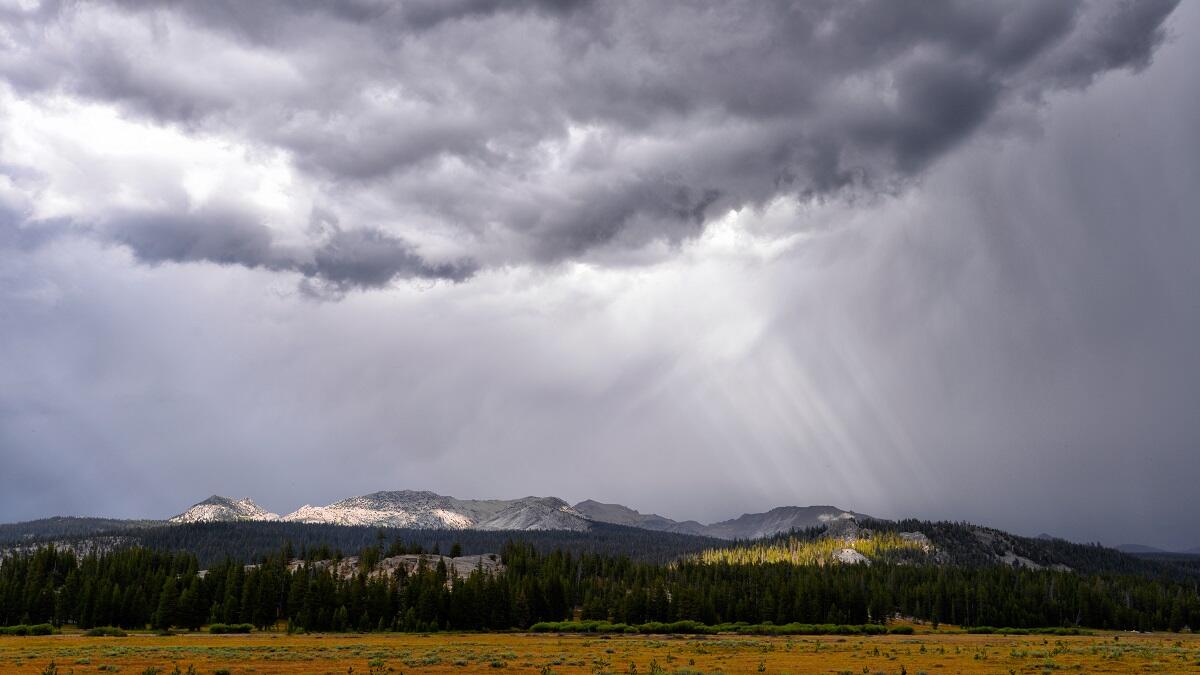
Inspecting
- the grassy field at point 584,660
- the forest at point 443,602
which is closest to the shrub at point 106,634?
the forest at point 443,602

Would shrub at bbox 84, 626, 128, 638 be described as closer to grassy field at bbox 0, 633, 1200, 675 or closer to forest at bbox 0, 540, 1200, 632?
forest at bbox 0, 540, 1200, 632

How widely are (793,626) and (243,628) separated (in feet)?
316

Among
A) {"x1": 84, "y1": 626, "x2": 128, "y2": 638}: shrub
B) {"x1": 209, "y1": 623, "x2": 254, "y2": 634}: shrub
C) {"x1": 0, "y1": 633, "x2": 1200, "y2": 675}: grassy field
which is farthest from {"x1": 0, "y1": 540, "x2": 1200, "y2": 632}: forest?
{"x1": 0, "y1": 633, "x2": 1200, "y2": 675}: grassy field

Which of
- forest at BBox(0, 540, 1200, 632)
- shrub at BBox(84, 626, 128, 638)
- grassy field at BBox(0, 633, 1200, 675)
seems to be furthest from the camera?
forest at BBox(0, 540, 1200, 632)

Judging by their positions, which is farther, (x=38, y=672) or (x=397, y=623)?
(x=397, y=623)

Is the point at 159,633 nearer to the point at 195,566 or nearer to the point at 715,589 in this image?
the point at 195,566

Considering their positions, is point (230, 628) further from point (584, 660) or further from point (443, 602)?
point (584, 660)

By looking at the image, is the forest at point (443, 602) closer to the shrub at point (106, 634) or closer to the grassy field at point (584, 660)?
the shrub at point (106, 634)

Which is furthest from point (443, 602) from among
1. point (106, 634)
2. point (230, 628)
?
point (106, 634)

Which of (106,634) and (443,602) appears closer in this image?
(106,634)

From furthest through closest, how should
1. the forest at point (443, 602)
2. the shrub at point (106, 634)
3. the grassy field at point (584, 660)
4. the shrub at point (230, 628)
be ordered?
the forest at point (443, 602) → the shrub at point (230, 628) → the shrub at point (106, 634) → the grassy field at point (584, 660)

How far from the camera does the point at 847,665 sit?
61.0m

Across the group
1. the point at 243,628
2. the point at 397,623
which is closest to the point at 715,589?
the point at 397,623

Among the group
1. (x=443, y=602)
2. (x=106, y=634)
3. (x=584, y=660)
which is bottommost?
(x=106, y=634)
